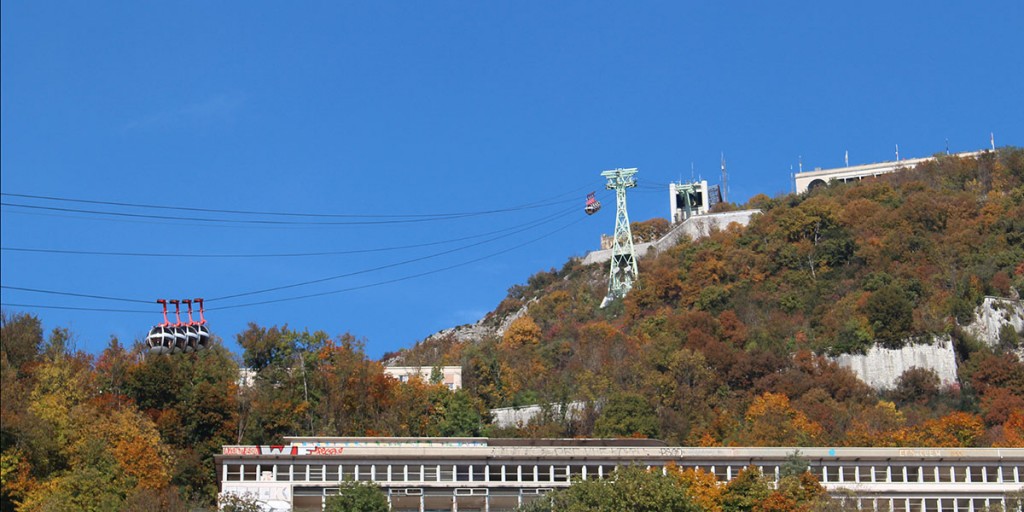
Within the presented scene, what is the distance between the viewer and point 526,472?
3519 inches

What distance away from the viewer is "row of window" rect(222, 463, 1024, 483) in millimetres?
88375

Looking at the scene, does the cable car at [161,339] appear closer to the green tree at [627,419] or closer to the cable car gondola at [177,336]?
the cable car gondola at [177,336]

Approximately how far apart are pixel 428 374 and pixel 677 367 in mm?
23207

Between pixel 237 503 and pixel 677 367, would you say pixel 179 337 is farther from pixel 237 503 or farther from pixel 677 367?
pixel 677 367

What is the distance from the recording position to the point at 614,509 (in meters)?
73.4

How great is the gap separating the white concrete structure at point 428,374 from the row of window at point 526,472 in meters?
28.7

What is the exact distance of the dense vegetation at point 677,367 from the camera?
8825cm

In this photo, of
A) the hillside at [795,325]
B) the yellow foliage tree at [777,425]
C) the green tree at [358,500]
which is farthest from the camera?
the hillside at [795,325]

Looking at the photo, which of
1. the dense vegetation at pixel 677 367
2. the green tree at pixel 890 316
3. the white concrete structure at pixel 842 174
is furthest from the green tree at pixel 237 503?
the white concrete structure at pixel 842 174

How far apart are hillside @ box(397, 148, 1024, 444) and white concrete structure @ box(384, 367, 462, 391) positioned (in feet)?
3.19

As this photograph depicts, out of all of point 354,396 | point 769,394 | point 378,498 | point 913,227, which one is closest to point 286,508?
point 378,498

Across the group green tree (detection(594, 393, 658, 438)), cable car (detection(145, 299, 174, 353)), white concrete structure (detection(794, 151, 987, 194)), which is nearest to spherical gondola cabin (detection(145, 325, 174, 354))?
cable car (detection(145, 299, 174, 353))

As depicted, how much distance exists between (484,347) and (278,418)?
4301cm

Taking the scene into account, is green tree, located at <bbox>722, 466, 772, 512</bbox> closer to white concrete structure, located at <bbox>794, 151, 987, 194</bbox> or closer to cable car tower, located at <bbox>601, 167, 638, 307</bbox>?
cable car tower, located at <bbox>601, 167, 638, 307</bbox>
